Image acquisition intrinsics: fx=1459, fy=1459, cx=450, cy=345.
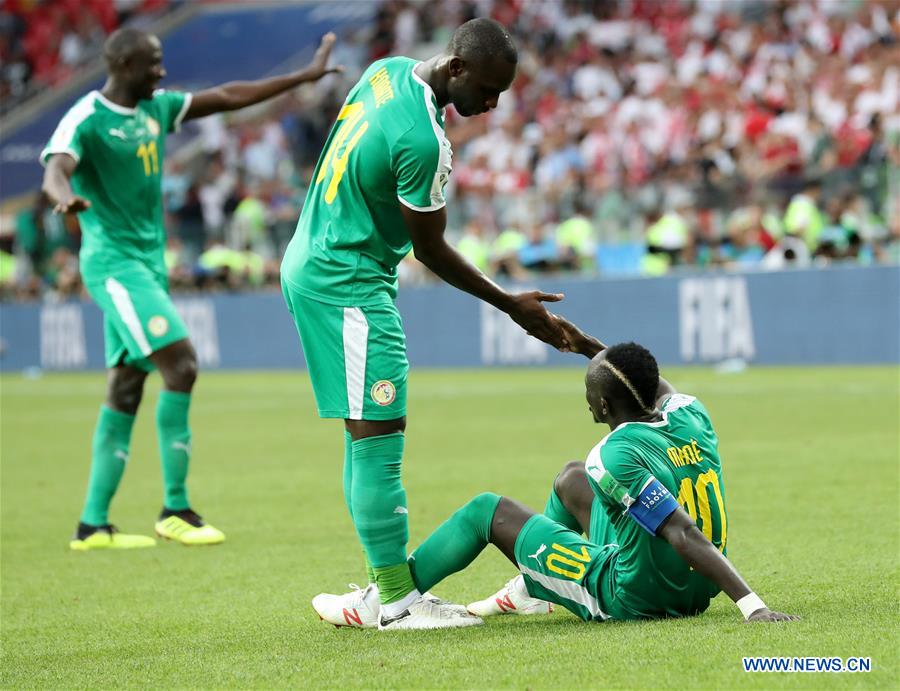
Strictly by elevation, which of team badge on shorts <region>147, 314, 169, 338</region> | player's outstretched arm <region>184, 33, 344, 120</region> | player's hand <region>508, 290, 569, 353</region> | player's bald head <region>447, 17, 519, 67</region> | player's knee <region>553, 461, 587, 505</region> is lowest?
player's knee <region>553, 461, 587, 505</region>

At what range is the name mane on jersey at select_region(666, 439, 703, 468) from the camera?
4840mm

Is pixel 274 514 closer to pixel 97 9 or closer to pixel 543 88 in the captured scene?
→ pixel 543 88

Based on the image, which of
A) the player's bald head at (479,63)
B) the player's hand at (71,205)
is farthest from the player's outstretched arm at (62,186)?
the player's bald head at (479,63)

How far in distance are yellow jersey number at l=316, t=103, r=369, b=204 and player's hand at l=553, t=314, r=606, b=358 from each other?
0.94 meters

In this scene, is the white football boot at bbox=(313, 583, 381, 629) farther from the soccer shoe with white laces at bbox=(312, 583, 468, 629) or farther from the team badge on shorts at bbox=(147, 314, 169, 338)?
the team badge on shorts at bbox=(147, 314, 169, 338)

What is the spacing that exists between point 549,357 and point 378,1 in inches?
587

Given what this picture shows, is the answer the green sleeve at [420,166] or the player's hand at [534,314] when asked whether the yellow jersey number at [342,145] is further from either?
the player's hand at [534,314]

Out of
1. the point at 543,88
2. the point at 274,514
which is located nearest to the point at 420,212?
the point at 274,514

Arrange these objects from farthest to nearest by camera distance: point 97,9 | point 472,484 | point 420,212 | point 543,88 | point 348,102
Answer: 1. point 97,9
2. point 543,88
3. point 472,484
4. point 348,102
5. point 420,212

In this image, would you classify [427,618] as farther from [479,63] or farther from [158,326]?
[158,326]

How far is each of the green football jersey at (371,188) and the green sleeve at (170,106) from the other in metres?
3.17

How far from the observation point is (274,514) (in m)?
8.66

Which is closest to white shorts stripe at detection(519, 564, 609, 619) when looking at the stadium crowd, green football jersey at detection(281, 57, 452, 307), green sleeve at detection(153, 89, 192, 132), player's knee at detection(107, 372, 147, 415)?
green football jersey at detection(281, 57, 452, 307)

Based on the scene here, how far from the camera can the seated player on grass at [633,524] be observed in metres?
4.63
